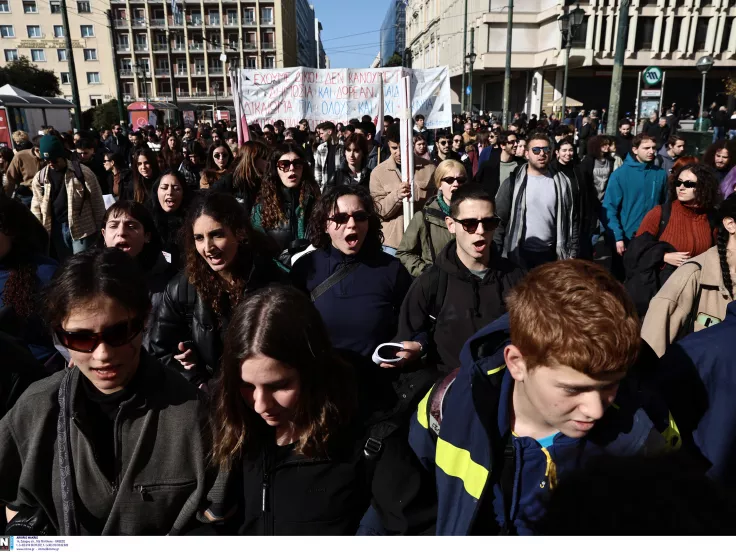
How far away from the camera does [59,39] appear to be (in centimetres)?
7069

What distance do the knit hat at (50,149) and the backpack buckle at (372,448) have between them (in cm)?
573

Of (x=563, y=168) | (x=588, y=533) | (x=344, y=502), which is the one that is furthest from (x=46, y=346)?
(x=563, y=168)

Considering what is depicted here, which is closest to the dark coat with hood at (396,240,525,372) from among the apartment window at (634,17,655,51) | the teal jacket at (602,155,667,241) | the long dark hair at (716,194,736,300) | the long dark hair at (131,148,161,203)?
the long dark hair at (716,194,736,300)

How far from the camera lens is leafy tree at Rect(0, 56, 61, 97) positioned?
148 ft

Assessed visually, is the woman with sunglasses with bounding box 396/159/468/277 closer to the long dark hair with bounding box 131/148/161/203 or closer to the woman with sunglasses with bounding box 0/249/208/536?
the woman with sunglasses with bounding box 0/249/208/536

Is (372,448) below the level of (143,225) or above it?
below

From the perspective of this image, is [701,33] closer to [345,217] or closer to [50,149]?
[50,149]

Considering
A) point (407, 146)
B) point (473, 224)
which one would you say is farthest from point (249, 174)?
point (473, 224)

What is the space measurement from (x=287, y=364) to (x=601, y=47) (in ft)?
179

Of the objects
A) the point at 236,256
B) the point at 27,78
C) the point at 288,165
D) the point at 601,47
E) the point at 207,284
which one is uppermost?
the point at 601,47

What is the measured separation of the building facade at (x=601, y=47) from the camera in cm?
4684

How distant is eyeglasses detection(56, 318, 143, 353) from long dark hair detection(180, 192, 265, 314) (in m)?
0.89

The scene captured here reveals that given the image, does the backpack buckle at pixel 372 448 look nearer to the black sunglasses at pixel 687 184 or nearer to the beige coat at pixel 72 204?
the black sunglasses at pixel 687 184

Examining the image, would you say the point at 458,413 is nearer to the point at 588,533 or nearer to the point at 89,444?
the point at 588,533
